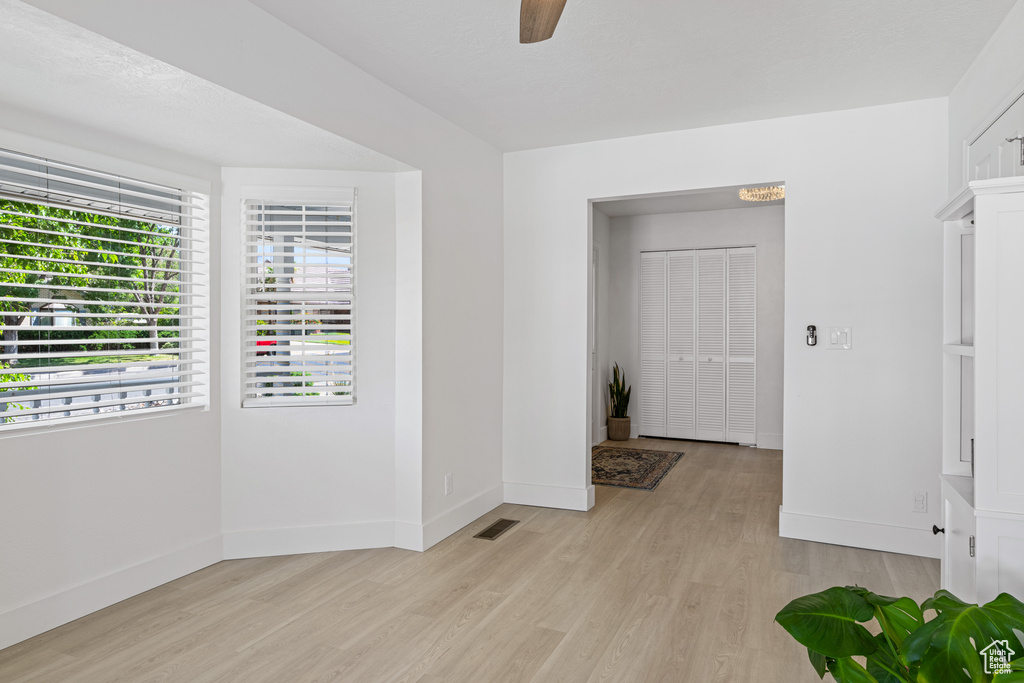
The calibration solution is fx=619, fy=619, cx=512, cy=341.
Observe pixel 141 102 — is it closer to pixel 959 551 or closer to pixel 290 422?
pixel 290 422

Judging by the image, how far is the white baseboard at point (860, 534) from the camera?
337cm

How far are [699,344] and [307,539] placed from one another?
4.62m

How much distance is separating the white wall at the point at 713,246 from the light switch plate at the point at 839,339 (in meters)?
2.80

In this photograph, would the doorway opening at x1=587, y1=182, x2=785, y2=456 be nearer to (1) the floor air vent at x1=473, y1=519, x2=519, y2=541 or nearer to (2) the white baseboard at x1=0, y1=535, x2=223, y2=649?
(1) the floor air vent at x1=473, y1=519, x2=519, y2=541

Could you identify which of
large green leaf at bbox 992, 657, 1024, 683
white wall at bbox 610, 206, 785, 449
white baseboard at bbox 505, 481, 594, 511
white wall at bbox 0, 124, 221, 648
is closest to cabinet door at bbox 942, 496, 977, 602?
large green leaf at bbox 992, 657, 1024, 683

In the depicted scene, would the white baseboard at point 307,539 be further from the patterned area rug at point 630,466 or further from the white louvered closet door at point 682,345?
the white louvered closet door at point 682,345

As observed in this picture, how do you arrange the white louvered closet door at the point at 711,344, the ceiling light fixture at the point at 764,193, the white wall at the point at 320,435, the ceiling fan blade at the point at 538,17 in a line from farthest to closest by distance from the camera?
the white louvered closet door at the point at 711,344 → the ceiling light fixture at the point at 764,193 → the white wall at the point at 320,435 → the ceiling fan blade at the point at 538,17

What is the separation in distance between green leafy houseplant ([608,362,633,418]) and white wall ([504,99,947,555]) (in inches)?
121

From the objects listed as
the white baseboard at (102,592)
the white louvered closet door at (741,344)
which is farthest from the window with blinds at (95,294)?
the white louvered closet door at (741,344)

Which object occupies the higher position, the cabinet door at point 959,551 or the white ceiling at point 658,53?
the white ceiling at point 658,53

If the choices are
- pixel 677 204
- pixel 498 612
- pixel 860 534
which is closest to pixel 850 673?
pixel 498 612

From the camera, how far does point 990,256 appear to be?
6.14ft

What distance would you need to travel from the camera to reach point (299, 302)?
3.46 m

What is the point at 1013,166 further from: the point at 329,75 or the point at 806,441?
the point at 329,75
